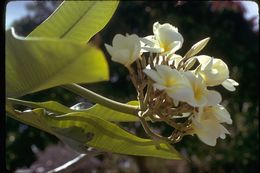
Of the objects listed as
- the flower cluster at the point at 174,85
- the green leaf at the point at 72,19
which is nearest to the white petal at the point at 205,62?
the flower cluster at the point at 174,85

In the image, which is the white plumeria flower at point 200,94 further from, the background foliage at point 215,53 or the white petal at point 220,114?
the background foliage at point 215,53

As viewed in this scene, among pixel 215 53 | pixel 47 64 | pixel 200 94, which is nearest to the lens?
pixel 47 64

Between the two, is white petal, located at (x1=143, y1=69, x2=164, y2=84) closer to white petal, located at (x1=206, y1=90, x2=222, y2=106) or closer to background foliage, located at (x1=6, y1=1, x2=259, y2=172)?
white petal, located at (x1=206, y1=90, x2=222, y2=106)

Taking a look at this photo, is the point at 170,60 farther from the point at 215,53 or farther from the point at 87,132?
the point at 215,53

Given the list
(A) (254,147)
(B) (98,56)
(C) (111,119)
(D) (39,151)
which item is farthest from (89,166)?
(B) (98,56)

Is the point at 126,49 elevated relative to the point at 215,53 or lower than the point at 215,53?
elevated

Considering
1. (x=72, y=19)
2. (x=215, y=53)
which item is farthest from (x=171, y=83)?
(x=215, y=53)

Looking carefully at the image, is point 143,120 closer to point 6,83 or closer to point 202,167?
point 6,83

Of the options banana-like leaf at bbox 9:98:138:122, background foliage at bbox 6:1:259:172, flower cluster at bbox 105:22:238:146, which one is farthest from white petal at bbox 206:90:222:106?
background foliage at bbox 6:1:259:172
